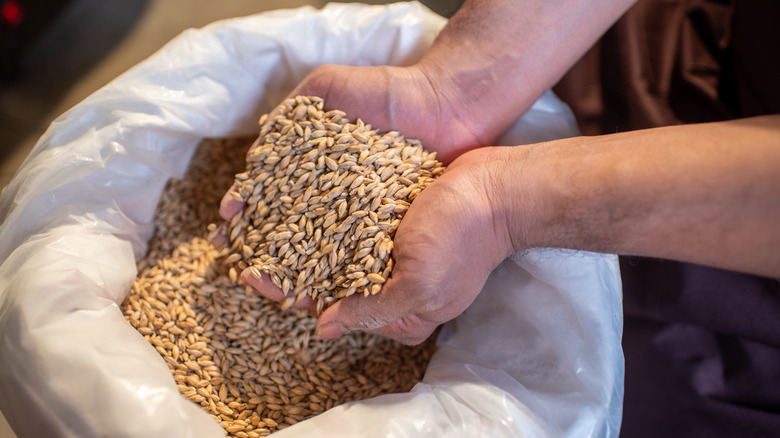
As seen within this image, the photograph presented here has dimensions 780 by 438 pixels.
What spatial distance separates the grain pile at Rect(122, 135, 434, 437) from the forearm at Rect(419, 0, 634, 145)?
0.53 m

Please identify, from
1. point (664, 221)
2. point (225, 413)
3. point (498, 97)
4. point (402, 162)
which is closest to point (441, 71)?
point (498, 97)

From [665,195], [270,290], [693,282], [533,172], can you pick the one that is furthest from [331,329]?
[693,282]

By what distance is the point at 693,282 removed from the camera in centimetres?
95

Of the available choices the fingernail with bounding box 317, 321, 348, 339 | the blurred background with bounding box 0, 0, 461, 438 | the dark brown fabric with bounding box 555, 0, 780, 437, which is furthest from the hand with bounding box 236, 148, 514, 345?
the blurred background with bounding box 0, 0, 461, 438

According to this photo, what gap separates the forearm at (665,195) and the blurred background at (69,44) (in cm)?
96

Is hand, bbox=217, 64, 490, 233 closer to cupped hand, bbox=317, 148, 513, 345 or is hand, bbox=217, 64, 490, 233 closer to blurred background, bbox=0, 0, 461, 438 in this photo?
cupped hand, bbox=317, 148, 513, 345

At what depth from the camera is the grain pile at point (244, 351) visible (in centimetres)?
97

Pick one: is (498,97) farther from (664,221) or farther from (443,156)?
(664,221)

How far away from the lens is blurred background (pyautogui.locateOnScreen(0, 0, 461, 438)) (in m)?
1.44

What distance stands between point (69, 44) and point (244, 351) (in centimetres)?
118

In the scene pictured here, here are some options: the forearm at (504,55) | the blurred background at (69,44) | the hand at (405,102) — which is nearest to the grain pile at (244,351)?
the hand at (405,102)

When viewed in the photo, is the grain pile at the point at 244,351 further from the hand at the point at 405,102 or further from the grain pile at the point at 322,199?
the hand at the point at 405,102

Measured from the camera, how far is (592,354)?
35.2 inches

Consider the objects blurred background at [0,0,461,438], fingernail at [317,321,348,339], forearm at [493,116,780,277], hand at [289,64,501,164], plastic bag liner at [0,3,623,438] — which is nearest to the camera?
forearm at [493,116,780,277]
